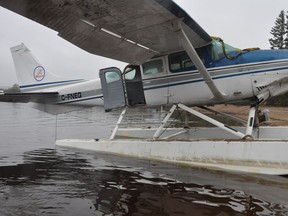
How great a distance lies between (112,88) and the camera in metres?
9.03

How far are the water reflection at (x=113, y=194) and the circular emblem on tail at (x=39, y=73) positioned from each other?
4.53 metres

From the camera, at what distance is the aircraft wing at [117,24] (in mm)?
5523

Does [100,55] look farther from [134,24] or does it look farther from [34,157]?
[34,157]

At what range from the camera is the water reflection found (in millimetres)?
4113

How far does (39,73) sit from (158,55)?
15.1ft

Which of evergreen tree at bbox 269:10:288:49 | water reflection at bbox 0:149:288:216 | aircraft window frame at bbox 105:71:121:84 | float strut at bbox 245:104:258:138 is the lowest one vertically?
water reflection at bbox 0:149:288:216

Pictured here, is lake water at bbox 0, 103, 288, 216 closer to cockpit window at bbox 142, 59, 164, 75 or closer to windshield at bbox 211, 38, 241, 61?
cockpit window at bbox 142, 59, 164, 75

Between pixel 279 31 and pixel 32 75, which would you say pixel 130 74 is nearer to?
pixel 32 75

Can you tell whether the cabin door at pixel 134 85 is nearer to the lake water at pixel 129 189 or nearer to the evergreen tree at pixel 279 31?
the lake water at pixel 129 189

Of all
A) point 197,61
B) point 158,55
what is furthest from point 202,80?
point 158,55

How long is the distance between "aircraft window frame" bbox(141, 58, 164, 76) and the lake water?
231 cm

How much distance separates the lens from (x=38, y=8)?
552 cm

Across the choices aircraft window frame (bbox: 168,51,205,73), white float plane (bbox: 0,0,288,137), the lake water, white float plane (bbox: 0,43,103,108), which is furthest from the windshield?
white float plane (bbox: 0,43,103,108)

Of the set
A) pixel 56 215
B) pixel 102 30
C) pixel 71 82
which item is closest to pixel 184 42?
pixel 102 30
